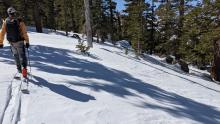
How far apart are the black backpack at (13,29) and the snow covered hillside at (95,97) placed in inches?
53.0

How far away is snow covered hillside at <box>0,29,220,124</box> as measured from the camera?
9.29 m

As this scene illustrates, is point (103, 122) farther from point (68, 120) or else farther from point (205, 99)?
point (205, 99)

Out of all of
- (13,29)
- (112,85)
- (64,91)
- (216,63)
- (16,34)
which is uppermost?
(13,29)

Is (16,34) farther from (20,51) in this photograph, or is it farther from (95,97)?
(95,97)

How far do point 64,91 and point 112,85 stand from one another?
2.43 metres

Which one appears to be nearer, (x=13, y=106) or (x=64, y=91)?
(x=13, y=106)

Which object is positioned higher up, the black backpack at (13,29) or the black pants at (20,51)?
the black backpack at (13,29)

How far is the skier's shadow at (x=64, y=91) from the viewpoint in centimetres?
1077

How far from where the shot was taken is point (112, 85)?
13.3m

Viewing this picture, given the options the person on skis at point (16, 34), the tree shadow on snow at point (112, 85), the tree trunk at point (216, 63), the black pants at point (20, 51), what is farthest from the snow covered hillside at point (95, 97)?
the tree trunk at point (216, 63)

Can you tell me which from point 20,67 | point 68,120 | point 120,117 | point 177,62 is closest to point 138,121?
point 120,117

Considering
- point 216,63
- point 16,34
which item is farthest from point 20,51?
point 216,63

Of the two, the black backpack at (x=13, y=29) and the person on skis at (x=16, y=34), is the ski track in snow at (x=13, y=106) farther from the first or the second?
the black backpack at (x=13, y=29)

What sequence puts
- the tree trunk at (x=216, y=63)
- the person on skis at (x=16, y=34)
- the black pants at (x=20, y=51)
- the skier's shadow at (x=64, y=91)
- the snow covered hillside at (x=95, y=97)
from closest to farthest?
the snow covered hillside at (x=95, y=97)
the skier's shadow at (x=64, y=91)
the person on skis at (x=16, y=34)
the black pants at (x=20, y=51)
the tree trunk at (x=216, y=63)
